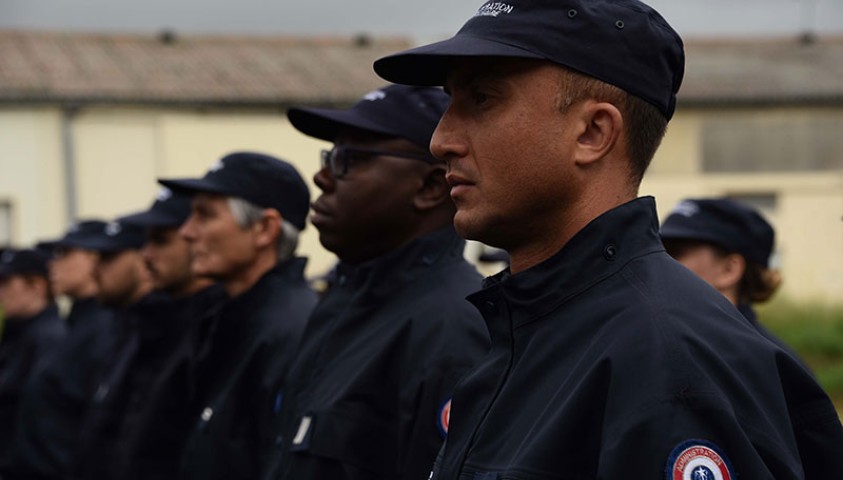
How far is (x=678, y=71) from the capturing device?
9.11 feet

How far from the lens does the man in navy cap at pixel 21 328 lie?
10195 mm

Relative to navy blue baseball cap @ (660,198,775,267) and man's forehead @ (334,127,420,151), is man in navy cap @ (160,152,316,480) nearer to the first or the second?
Answer: man's forehead @ (334,127,420,151)

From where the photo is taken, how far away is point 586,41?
8.61ft

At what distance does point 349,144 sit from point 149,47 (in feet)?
96.8

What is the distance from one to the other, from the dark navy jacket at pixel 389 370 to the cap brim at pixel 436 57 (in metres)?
1.22

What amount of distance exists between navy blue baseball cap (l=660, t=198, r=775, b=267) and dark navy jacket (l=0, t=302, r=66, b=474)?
5170 mm

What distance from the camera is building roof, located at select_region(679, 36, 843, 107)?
32281mm

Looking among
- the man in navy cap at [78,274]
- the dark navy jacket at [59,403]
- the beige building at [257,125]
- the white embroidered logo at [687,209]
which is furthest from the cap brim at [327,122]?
the beige building at [257,125]

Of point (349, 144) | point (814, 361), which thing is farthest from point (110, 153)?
point (349, 144)

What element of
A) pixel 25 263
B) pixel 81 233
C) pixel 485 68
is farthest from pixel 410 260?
pixel 25 263

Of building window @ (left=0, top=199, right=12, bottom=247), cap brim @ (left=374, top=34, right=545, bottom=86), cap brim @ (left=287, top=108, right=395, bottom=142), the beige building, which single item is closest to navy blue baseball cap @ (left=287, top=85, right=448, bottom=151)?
cap brim @ (left=287, top=108, right=395, bottom=142)

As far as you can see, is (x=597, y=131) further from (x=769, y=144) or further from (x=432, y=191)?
(x=769, y=144)

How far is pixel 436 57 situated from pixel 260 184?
342 cm

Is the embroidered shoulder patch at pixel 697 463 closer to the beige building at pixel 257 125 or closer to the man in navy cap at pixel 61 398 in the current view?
the man in navy cap at pixel 61 398
